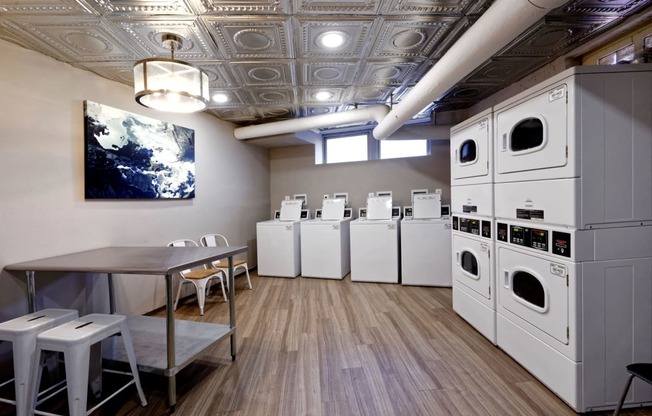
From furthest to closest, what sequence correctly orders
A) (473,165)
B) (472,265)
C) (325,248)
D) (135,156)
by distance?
(325,248)
(135,156)
(472,265)
(473,165)

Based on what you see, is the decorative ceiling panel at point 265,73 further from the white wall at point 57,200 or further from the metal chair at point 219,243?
the metal chair at point 219,243

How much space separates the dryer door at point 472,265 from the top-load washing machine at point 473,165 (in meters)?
0.30

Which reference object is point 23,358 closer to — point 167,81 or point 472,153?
point 167,81

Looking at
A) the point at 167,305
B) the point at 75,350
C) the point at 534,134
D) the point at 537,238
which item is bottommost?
the point at 75,350

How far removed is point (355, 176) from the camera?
5.42 m

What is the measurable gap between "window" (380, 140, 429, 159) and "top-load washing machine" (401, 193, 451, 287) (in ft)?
4.96

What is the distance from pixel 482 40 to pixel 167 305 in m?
2.57

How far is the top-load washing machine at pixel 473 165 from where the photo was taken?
7.68 ft

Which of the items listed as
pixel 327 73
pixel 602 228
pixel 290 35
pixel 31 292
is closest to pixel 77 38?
pixel 290 35

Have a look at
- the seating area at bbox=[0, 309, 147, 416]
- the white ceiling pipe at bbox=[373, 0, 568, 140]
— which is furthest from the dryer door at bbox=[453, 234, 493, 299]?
the seating area at bbox=[0, 309, 147, 416]

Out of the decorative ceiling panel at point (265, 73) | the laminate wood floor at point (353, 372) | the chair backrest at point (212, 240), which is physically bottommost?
the laminate wood floor at point (353, 372)

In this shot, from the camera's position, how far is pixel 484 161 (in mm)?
2393

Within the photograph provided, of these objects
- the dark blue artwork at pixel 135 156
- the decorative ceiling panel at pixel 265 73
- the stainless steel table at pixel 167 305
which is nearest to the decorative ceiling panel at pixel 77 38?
the dark blue artwork at pixel 135 156

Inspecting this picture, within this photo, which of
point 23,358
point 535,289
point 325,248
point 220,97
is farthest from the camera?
point 325,248
